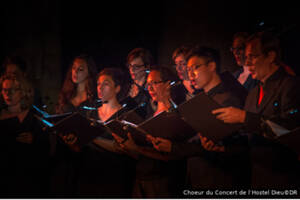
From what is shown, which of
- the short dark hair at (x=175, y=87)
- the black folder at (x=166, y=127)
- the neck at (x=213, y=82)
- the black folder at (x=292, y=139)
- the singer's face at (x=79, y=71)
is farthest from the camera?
the singer's face at (x=79, y=71)

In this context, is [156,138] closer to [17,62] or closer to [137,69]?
[137,69]

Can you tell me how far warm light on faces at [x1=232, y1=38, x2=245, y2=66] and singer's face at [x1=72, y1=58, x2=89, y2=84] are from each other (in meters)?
1.96

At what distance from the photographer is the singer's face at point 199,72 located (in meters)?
4.03

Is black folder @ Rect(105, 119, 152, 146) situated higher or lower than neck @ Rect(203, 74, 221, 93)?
lower

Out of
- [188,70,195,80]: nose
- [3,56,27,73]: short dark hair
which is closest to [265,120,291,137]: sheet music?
[188,70,195,80]: nose

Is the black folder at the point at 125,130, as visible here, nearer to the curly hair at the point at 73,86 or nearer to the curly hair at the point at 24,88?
the curly hair at the point at 73,86

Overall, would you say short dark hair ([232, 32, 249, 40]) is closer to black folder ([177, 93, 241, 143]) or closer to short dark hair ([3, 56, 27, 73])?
black folder ([177, 93, 241, 143])

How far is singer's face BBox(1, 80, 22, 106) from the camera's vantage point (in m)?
5.18

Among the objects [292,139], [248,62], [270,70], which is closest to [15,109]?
[248,62]

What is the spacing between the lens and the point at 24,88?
5273 mm

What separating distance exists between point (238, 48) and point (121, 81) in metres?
1.47

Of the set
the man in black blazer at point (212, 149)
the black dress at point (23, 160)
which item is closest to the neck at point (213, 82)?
the man in black blazer at point (212, 149)

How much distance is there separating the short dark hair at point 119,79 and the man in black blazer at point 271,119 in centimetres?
143

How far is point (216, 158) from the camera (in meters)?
3.84
